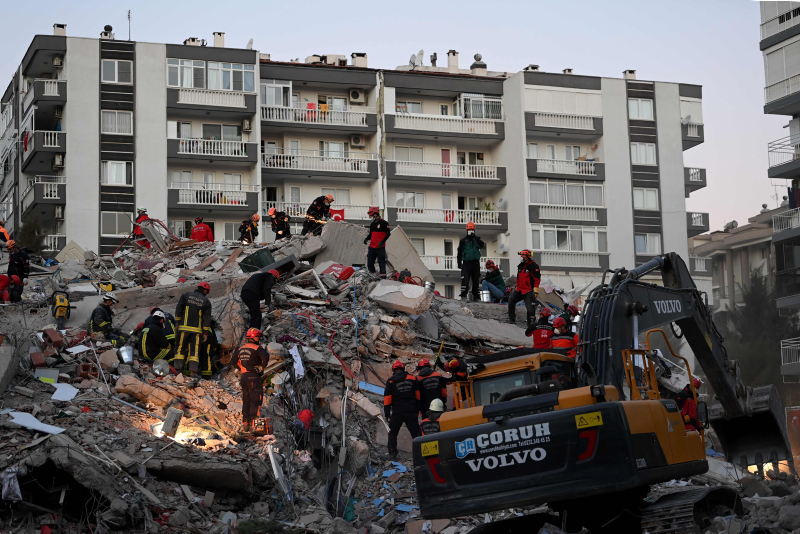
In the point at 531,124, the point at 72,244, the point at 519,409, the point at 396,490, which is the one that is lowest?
the point at 396,490

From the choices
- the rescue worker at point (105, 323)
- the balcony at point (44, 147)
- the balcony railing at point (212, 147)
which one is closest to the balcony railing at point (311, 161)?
the balcony railing at point (212, 147)

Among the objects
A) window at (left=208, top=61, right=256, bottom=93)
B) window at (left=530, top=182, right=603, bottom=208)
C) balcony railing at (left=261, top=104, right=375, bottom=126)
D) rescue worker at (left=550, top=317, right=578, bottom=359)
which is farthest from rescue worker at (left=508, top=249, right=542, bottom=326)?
window at (left=530, top=182, right=603, bottom=208)

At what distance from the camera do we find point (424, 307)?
20.2 metres

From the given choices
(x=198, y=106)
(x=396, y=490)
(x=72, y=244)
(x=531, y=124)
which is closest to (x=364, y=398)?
(x=396, y=490)

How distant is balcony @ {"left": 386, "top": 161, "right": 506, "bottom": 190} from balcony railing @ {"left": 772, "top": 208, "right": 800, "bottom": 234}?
1339 centimetres

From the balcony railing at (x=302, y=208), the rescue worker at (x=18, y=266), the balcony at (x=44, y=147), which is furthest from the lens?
the balcony railing at (x=302, y=208)

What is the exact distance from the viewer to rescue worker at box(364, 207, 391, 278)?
22.7 metres

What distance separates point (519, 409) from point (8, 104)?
4621cm

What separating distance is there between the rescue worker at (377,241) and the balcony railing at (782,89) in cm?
2169

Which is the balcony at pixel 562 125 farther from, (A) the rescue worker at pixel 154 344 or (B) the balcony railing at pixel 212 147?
(A) the rescue worker at pixel 154 344

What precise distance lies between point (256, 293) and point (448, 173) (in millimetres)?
30465

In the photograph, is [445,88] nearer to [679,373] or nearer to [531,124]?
[531,124]

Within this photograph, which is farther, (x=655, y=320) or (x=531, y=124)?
(x=531, y=124)

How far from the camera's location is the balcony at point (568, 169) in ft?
158
